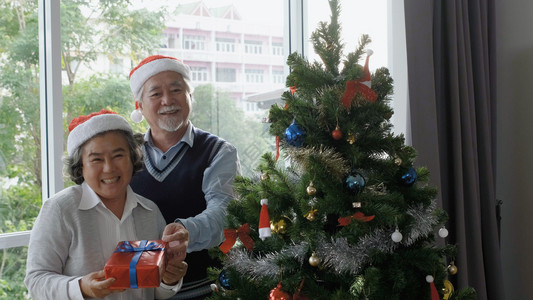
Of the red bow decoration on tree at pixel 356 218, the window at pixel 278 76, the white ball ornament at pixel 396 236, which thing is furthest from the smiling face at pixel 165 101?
the window at pixel 278 76

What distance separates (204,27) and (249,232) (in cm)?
138

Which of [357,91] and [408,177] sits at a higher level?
[357,91]

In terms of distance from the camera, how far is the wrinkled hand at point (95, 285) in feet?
4.27

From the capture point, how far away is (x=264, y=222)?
1413 millimetres

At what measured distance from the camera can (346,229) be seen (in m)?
1.37

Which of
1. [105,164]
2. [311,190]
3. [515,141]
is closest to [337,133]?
[311,190]

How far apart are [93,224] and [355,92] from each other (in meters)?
0.79

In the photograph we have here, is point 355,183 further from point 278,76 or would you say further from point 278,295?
point 278,76

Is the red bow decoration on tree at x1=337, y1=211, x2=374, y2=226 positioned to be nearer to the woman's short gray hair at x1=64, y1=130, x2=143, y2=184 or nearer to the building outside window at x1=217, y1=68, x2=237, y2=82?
the woman's short gray hair at x1=64, y1=130, x2=143, y2=184

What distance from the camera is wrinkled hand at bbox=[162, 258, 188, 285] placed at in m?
1.49

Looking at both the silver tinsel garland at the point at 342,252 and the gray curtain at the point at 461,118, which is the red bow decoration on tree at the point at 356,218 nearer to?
the silver tinsel garland at the point at 342,252

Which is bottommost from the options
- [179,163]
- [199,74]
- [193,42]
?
[179,163]

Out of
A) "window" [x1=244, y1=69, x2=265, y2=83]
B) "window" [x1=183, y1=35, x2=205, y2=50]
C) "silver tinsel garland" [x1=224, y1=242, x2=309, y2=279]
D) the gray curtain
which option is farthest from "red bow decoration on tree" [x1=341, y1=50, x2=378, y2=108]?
"window" [x1=244, y1=69, x2=265, y2=83]

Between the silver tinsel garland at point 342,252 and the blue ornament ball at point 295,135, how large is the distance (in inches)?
10.6
